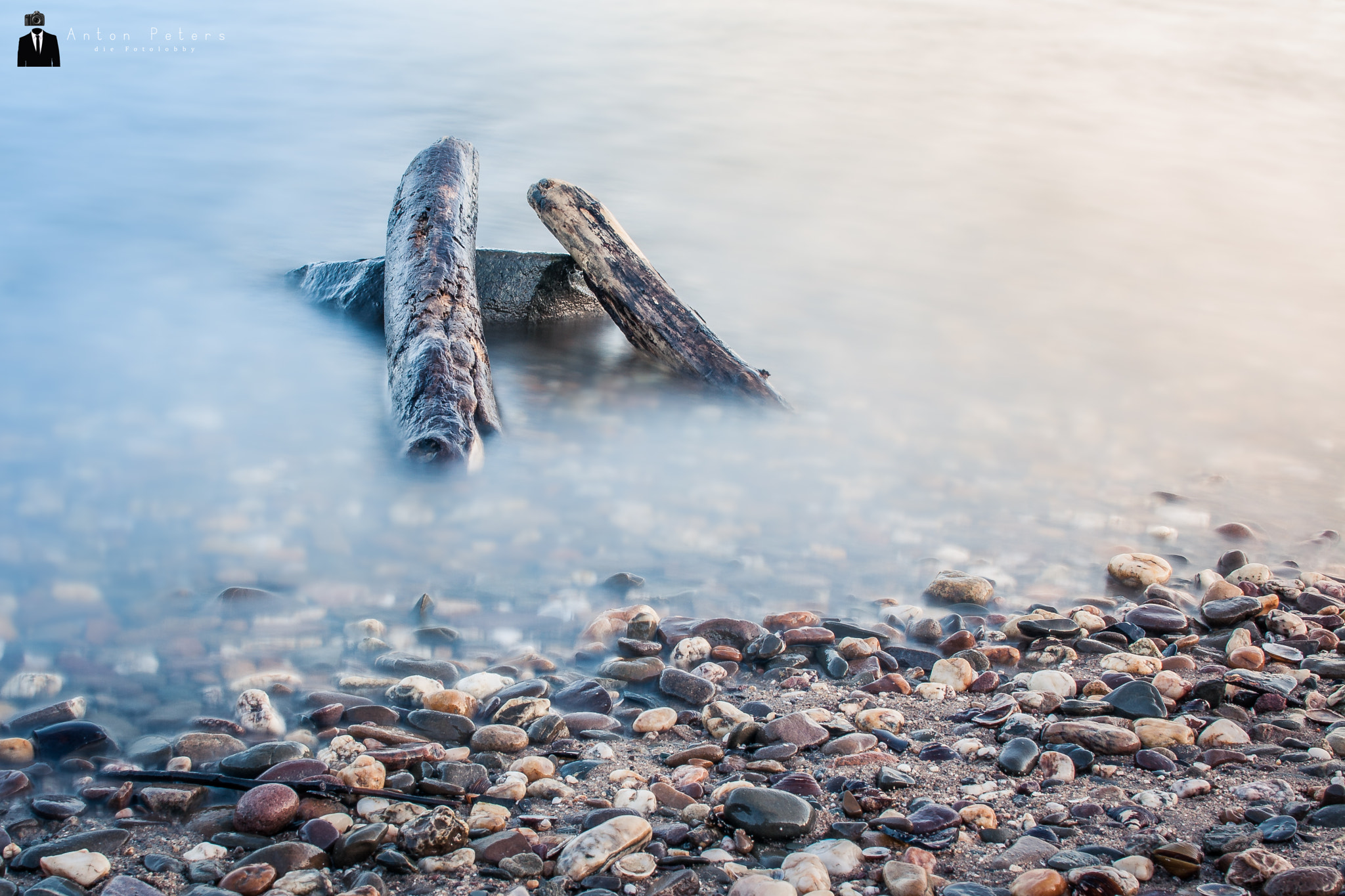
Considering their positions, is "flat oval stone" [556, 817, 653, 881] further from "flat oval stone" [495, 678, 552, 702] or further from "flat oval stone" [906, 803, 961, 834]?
"flat oval stone" [495, 678, 552, 702]

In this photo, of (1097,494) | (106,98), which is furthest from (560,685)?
(106,98)

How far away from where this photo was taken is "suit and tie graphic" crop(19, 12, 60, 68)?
46.9 ft

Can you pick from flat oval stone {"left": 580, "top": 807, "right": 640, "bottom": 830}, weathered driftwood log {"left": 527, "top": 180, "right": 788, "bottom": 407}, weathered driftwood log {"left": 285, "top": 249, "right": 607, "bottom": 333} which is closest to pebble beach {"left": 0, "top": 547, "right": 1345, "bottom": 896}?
flat oval stone {"left": 580, "top": 807, "right": 640, "bottom": 830}

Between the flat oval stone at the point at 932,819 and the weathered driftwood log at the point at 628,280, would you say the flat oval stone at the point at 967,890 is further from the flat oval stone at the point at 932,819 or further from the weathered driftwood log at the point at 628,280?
the weathered driftwood log at the point at 628,280

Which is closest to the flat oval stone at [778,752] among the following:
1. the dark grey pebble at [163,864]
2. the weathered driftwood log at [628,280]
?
the dark grey pebble at [163,864]

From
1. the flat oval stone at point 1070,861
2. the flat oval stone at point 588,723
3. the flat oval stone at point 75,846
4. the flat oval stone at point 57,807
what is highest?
the flat oval stone at point 1070,861

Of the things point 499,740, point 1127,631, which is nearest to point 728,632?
point 499,740

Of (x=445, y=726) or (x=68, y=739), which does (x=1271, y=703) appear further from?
(x=68, y=739)

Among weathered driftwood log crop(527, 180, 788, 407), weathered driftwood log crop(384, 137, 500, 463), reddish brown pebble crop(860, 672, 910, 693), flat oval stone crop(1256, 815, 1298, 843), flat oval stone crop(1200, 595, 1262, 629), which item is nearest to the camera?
flat oval stone crop(1256, 815, 1298, 843)

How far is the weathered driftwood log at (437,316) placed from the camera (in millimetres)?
3832

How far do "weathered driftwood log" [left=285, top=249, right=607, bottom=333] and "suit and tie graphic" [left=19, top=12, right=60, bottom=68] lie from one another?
463 inches

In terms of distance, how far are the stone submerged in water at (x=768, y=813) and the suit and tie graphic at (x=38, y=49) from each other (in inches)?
655

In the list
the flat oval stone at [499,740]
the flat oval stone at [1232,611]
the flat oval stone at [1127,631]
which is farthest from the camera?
the flat oval stone at [1232,611]

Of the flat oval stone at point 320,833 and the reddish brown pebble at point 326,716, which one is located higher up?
the flat oval stone at point 320,833
